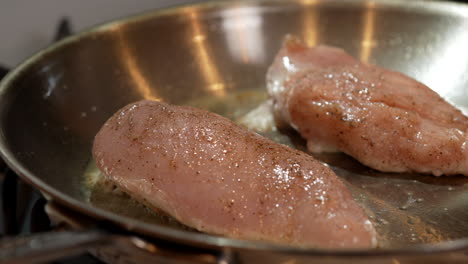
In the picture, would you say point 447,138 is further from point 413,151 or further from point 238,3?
point 238,3

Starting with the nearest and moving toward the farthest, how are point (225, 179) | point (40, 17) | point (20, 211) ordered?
1. point (225, 179)
2. point (20, 211)
3. point (40, 17)

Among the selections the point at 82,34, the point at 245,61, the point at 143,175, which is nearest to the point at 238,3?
the point at 245,61

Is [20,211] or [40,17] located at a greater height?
[40,17]

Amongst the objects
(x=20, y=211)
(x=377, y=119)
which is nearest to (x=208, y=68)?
(x=377, y=119)

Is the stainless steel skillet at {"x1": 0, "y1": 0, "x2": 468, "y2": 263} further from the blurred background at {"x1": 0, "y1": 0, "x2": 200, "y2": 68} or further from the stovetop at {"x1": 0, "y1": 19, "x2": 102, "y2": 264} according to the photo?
the blurred background at {"x1": 0, "y1": 0, "x2": 200, "y2": 68}

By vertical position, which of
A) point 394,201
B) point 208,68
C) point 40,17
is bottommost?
point 394,201

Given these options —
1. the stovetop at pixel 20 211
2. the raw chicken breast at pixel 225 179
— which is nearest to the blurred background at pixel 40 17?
the stovetop at pixel 20 211

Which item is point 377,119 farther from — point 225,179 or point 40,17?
point 40,17

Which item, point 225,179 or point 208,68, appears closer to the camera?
point 225,179
